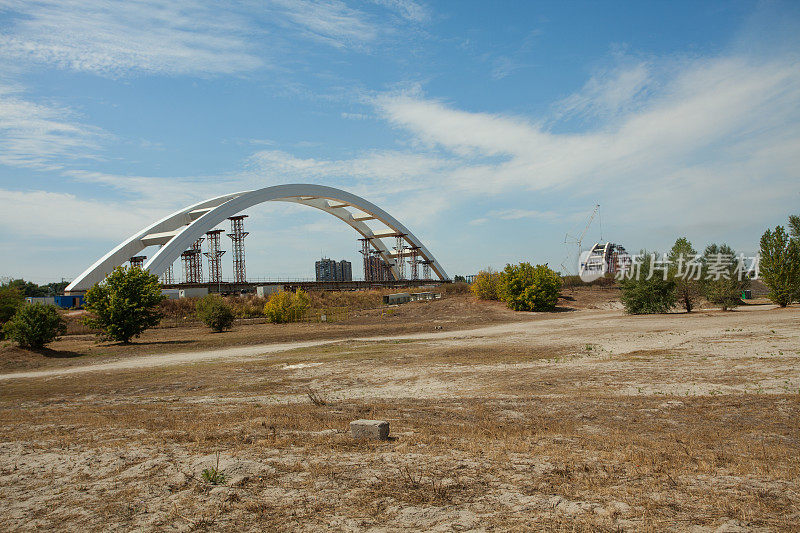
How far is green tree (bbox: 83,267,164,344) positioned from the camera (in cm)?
3031

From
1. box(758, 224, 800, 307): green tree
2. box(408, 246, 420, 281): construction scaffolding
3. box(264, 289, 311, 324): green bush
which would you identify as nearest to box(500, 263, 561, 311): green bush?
box(758, 224, 800, 307): green tree

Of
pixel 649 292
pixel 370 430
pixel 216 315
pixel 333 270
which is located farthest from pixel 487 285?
pixel 333 270

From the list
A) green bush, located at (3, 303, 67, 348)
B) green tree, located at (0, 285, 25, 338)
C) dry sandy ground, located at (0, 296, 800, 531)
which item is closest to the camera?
dry sandy ground, located at (0, 296, 800, 531)

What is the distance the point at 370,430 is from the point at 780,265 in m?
42.1

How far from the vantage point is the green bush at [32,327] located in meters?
26.0

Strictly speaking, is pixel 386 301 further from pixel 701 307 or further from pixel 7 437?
pixel 7 437

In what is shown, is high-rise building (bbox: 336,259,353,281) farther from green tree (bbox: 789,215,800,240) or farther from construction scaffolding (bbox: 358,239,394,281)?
green tree (bbox: 789,215,800,240)

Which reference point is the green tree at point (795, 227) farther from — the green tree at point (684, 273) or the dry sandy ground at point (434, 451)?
the dry sandy ground at point (434, 451)

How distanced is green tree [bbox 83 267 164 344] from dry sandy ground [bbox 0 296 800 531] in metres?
16.2

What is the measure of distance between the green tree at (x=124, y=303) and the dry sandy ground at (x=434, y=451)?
1618 cm

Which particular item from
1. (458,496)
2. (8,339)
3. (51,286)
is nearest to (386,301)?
(8,339)

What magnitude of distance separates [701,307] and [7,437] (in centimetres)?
4674

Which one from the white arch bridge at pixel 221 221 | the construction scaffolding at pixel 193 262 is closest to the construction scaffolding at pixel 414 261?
the white arch bridge at pixel 221 221

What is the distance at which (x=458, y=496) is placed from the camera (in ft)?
17.5
